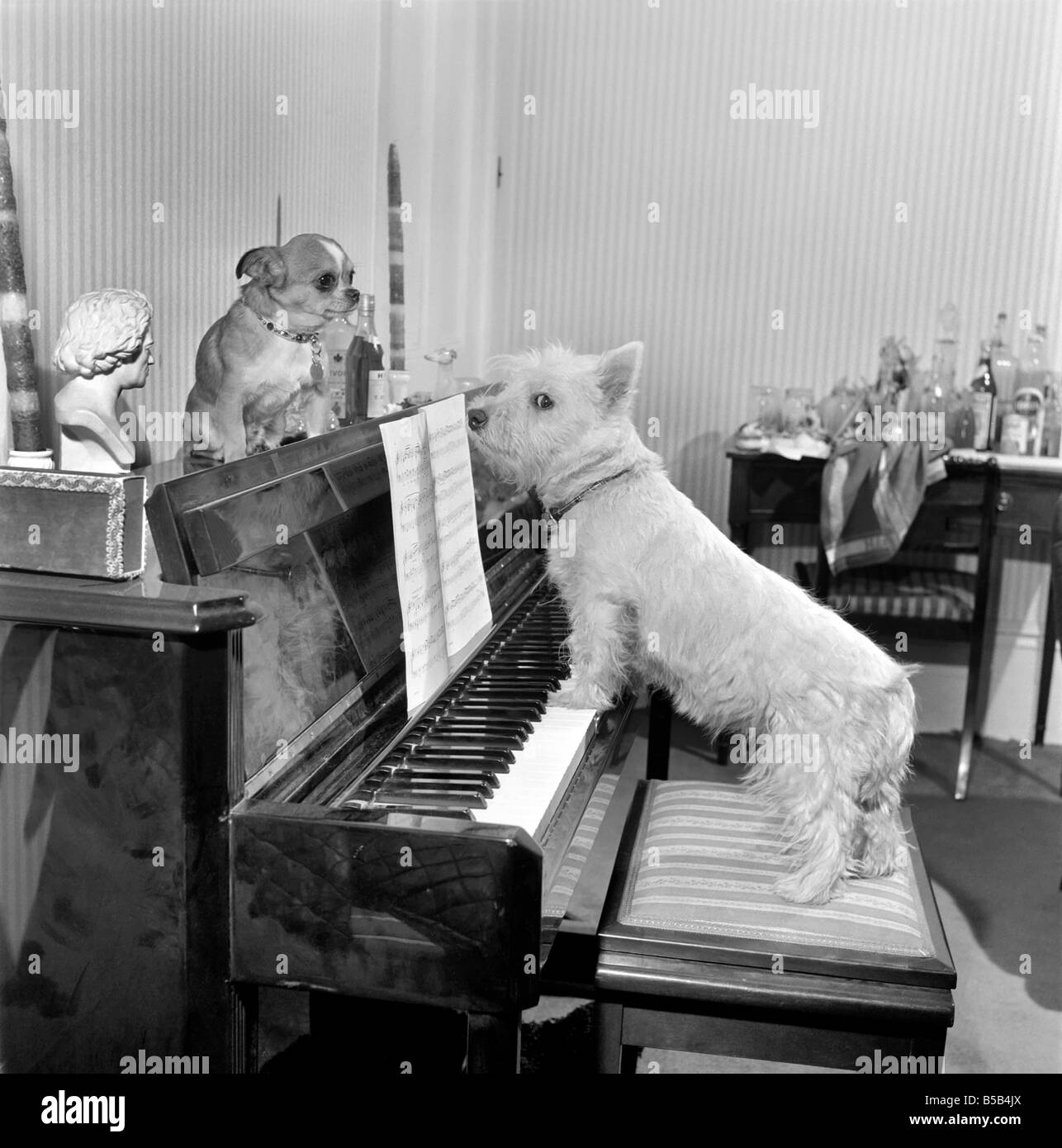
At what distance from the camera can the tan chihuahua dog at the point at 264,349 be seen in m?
1.85

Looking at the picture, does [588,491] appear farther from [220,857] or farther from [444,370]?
[444,370]

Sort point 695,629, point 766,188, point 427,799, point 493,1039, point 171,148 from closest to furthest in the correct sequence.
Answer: point 493,1039 < point 427,799 < point 695,629 < point 171,148 < point 766,188

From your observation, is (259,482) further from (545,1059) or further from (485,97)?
(485,97)

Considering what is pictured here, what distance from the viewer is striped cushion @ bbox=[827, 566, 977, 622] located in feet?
14.6

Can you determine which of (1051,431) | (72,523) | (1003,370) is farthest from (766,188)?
(72,523)

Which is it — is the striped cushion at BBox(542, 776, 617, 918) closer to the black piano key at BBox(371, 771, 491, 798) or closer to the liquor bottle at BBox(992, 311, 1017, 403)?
the black piano key at BBox(371, 771, 491, 798)

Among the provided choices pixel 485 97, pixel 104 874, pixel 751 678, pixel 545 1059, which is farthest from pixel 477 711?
pixel 485 97

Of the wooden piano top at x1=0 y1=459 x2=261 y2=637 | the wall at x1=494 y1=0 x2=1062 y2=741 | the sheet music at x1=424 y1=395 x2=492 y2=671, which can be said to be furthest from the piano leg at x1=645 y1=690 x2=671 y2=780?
the wall at x1=494 y1=0 x2=1062 y2=741

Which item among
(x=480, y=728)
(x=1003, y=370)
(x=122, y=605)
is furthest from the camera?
(x=1003, y=370)

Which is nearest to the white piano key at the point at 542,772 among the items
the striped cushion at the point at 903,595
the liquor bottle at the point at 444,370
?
the liquor bottle at the point at 444,370

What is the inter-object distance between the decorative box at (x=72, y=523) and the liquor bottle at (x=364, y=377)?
1278 millimetres

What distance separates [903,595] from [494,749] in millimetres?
3223

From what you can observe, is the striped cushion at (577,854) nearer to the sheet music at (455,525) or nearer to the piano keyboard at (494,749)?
the piano keyboard at (494,749)

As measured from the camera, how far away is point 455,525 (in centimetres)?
174
